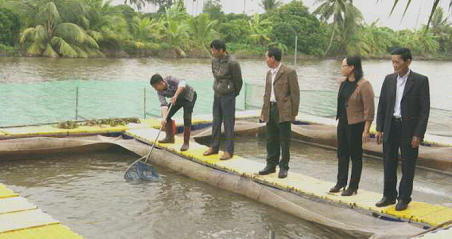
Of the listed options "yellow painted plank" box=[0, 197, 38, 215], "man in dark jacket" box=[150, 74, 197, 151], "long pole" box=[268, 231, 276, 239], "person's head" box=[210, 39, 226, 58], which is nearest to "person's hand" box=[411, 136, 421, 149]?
"long pole" box=[268, 231, 276, 239]

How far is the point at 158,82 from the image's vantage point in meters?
8.46

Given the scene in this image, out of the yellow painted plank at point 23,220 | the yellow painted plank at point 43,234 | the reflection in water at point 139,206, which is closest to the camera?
the yellow painted plank at point 43,234

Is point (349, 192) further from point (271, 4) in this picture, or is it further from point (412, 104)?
point (271, 4)

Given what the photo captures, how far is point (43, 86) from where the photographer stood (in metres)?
11.5

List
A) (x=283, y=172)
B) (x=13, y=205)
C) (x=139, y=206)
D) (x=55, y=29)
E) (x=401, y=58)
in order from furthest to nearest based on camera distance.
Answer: (x=55, y=29) < (x=283, y=172) < (x=139, y=206) < (x=13, y=205) < (x=401, y=58)

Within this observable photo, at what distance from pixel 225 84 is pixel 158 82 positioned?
3.40 ft

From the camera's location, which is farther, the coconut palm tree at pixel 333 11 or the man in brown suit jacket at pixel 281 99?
the coconut palm tree at pixel 333 11

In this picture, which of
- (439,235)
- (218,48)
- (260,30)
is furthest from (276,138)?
(260,30)

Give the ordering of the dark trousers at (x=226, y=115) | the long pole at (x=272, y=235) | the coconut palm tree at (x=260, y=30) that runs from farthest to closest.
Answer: the coconut palm tree at (x=260, y=30)
the dark trousers at (x=226, y=115)
the long pole at (x=272, y=235)

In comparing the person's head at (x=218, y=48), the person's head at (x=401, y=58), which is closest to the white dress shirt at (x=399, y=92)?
the person's head at (x=401, y=58)

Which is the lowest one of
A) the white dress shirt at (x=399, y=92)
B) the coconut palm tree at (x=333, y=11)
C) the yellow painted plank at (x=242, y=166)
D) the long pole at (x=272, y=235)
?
→ the long pole at (x=272, y=235)

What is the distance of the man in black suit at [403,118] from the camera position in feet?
18.4

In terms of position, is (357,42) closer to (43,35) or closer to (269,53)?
(43,35)

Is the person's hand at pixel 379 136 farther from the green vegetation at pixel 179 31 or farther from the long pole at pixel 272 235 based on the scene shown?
the green vegetation at pixel 179 31
